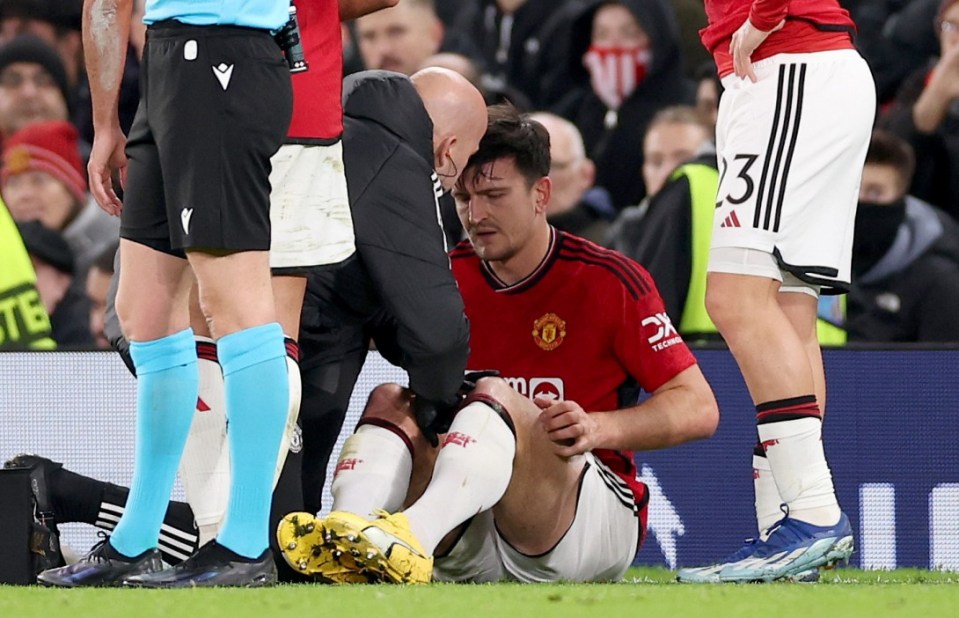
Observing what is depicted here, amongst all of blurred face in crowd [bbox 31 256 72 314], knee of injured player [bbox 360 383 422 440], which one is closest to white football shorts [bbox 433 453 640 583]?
knee of injured player [bbox 360 383 422 440]

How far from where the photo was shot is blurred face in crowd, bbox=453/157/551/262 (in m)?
3.35

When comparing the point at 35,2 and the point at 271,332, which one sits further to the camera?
the point at 35,2

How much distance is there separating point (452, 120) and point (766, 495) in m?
1.03

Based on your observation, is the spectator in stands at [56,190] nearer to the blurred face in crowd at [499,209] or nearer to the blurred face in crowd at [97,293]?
the blurred face in crowd at [97,293]

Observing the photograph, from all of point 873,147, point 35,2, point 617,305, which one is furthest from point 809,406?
point 35,2

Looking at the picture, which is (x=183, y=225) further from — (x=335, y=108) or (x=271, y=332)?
(x=335, y=108)

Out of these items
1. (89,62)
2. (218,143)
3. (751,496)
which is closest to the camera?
(218,143)

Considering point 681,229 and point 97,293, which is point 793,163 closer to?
point 681,229

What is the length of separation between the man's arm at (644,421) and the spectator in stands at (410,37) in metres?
2.38

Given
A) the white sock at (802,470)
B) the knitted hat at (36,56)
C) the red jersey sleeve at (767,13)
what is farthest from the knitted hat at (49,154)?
the white sock at (802,470)

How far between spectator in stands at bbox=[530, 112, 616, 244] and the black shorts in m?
2.70

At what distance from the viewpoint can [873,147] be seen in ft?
17.1

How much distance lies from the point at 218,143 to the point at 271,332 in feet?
1.03

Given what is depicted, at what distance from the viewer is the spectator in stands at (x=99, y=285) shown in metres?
5.23
